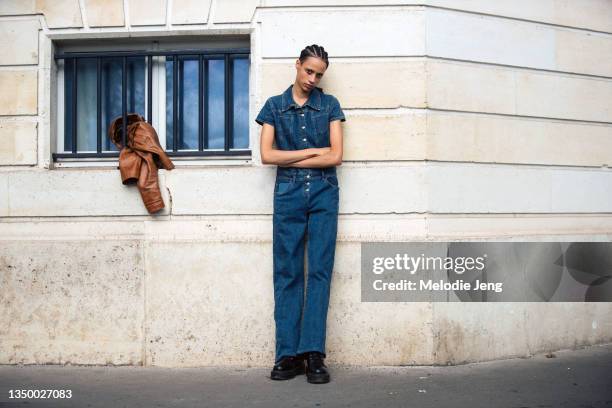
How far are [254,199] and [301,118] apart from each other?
2.80 ft

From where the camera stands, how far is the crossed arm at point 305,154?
580 cm

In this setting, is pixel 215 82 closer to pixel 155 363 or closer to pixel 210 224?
pixel 210 224

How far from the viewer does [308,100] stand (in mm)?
5953

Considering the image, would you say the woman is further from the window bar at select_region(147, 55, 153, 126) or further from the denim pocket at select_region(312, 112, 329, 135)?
the window bar at select_region(147, 55, 153, 126)

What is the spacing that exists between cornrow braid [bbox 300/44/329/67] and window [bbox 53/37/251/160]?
934mm

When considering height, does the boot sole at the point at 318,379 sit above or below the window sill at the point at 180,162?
below

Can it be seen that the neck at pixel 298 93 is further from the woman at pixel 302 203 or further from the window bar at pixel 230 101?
the window bar at pixel 230 101

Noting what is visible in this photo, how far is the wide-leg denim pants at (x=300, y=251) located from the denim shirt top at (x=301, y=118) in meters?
0.24

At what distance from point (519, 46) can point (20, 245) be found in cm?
478

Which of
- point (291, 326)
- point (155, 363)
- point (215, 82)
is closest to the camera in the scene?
point (291, 326)

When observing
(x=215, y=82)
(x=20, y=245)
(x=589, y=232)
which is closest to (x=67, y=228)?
(x=20, y=245)

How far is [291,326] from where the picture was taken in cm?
591

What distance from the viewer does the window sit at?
6.65 m

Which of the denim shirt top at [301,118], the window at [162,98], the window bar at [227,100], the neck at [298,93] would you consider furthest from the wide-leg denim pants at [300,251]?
the window at [162,98]
